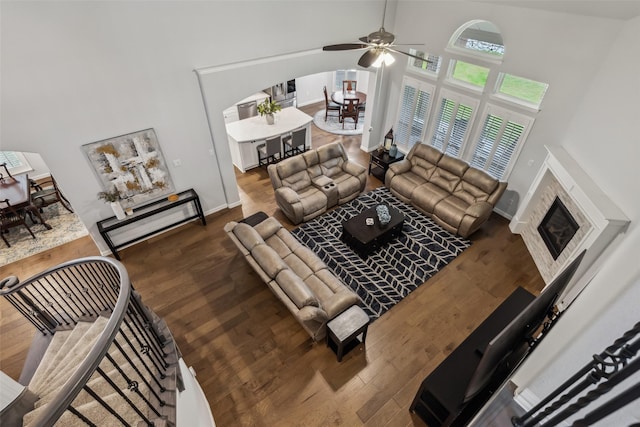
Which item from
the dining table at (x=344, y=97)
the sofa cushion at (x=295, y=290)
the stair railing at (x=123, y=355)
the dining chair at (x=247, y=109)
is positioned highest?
the stair railing at (x=123, y=355)

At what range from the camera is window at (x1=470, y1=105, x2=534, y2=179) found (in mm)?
6031

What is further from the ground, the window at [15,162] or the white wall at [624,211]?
the white wall at [624,211]

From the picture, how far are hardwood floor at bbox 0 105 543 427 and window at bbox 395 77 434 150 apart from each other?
3047mm

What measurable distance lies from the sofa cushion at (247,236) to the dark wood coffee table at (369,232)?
1702 mm

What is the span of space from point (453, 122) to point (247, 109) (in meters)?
5.49

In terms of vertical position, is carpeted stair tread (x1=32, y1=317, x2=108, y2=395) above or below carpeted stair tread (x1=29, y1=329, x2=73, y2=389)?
above

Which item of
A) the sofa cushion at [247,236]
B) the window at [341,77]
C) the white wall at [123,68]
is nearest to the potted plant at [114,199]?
the white wall at [123,68]

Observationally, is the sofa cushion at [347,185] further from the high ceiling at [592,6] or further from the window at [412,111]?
the high ceiling at [592,6]

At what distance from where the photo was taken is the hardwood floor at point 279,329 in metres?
4.03

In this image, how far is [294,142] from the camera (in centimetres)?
835

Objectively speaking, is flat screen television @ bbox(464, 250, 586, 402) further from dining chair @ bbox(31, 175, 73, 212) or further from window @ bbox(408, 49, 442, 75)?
dining chair @ bbox(31, 175, 73, 212)

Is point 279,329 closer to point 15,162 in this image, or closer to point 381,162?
point 381,162

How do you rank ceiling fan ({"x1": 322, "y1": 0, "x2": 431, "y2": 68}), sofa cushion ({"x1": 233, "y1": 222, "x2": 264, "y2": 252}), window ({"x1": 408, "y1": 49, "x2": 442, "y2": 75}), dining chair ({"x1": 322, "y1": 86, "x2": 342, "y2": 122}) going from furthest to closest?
dining chair ({"x1": 322, "y1": 86, "x2": 342, "y2": 122}) < window ({"x1": 408, "y1": 49, "x2": 442, "y2": 75}) < sofa cushion ({"x1": 233, "y1": 222, "x2": 264, "y2": 252}) < ceiling fan ({"x1": 322, "y1": 0, "x2": 431, "y2": 68})

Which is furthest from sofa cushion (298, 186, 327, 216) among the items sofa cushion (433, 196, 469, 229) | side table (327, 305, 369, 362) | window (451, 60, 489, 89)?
window (451, 60, 489, 89)
